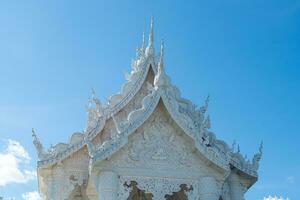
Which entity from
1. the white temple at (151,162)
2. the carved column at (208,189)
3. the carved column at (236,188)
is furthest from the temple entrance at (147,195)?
the carved column at (236,188)

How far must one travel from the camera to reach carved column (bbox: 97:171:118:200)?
14258mm

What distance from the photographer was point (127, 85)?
18406 millimetres

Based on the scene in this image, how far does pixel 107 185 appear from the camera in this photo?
47.0 ft

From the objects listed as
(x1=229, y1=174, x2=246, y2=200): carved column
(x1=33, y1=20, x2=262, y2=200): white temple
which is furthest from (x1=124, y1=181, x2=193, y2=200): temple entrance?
(x1=229, y1=174, x2=246, y2=200): carved column

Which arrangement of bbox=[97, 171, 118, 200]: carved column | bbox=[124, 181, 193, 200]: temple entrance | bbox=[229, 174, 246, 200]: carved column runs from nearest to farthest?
bbox=[97, 171, 118, 200]: carved column
bbox=[124, 181, 193, 200]: temple entrance
bbox=[229, 174, 246, 200]: carved column

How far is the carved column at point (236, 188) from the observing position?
16.6m

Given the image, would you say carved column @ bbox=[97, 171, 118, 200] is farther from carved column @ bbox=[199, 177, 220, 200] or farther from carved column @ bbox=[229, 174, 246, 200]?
carved column @ bbox=[229, 174, 246, 200]

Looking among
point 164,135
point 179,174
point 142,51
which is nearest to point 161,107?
point 164,135

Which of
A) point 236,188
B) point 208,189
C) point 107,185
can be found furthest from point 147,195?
point 107,185

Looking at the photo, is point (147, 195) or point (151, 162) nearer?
point (151, 162)

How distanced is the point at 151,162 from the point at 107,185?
1.37 m

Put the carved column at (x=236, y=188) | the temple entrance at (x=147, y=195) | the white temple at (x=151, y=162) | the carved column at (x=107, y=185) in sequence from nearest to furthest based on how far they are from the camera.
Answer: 1. the carved column at (x=107, y=185)
2. the white temple at (x=151, y=162)
3. the temple entrance at (x=147, y=195)
4. the carved column at (x=236, y=188)

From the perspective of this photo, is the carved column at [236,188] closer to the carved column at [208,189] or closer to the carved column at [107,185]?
the carved column at [208,189]

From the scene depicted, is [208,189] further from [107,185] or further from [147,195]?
[147,195]
